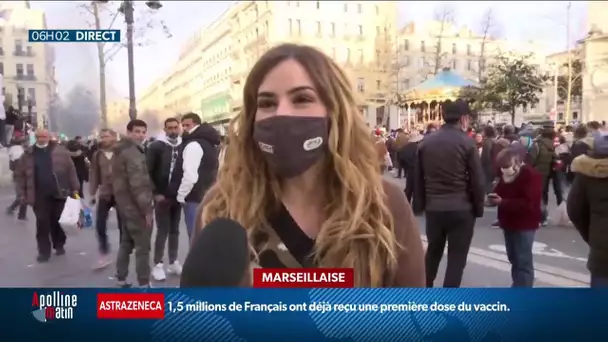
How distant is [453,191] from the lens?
9.85 ft

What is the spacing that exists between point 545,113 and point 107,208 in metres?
2.97

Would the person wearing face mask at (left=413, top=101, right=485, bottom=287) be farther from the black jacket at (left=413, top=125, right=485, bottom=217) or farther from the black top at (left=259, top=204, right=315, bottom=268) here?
the black top at (left=259, top=204, right=315, bottom=268)

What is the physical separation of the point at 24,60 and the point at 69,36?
18cm

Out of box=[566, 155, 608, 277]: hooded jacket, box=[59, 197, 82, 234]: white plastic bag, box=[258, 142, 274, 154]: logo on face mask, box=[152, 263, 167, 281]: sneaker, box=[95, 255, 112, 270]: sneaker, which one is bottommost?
box=[152, 263, 167, 281]: sneaker

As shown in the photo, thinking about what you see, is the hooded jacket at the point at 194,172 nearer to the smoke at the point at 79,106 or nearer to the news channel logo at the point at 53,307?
the smoke at the point at 79,106

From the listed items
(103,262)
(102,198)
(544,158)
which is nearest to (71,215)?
(102,198)

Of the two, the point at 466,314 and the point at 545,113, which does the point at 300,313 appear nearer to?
the point at 466,314

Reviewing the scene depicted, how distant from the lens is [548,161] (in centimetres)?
508

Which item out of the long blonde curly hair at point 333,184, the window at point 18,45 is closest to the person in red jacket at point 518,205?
the long blonde curly hair at point 333,184

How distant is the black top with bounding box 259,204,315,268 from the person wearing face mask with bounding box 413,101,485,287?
5.78 feet

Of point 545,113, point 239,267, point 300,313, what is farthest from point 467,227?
point 239,267

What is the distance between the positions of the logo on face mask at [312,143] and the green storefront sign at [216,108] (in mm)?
414

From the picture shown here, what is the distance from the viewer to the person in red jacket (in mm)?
3160

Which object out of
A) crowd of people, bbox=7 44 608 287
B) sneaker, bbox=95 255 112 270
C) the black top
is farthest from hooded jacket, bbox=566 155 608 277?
sneaker, bbox=95 255 112 270
